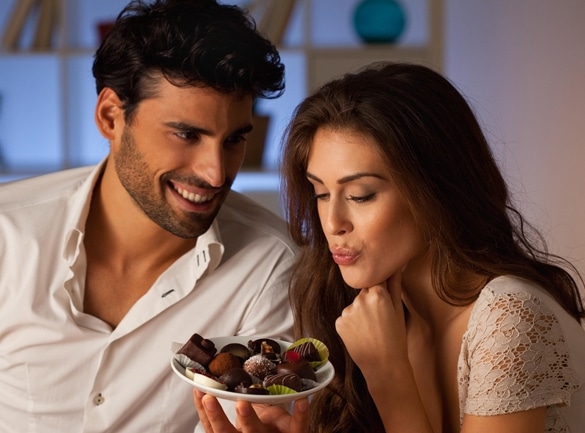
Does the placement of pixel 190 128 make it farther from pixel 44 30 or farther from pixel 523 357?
pixel 44 30

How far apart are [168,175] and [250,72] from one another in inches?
12.2

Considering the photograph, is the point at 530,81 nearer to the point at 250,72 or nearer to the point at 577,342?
the point at 250,72

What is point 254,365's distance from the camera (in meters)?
1.63

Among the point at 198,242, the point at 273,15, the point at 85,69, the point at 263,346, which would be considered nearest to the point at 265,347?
the point at 263,346

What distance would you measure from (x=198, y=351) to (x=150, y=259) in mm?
735

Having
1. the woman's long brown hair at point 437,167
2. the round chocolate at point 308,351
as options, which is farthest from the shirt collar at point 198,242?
the round chocolate at point 308,351

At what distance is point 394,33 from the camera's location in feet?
14.0

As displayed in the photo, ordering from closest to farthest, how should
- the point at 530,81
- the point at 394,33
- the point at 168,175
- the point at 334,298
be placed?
the point at 334,298, the point at 168,175, the point at 530,81, the point at 394,33

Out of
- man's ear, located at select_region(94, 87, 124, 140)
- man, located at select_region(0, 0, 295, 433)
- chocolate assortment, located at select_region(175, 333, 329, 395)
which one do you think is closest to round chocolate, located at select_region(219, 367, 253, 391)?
chocolate assortment, located at select_region(175, 333, 329, 395)

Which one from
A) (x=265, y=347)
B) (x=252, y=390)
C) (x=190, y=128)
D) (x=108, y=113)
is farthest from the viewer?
(x=108, y=113)

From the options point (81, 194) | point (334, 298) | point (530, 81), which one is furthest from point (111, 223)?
point (530, 81)

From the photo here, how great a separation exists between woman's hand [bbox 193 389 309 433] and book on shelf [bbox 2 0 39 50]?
9.59ft

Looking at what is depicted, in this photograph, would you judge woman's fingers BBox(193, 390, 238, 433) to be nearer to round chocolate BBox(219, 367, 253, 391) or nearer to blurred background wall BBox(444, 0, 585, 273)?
round chocolate BBox(219, 367, 253, 391)

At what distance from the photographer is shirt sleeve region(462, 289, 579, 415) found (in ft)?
5.45
